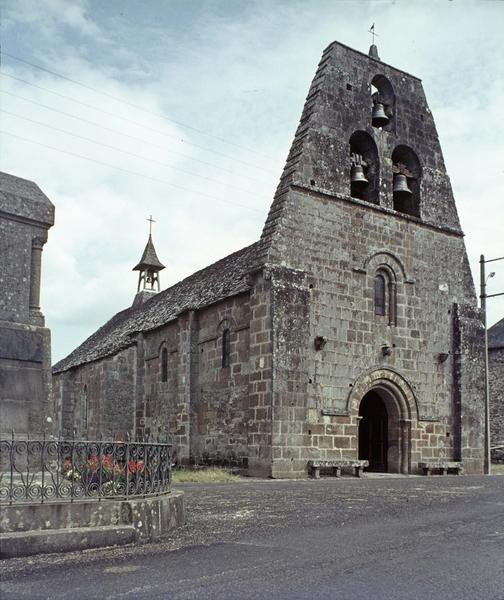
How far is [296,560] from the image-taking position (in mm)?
6863

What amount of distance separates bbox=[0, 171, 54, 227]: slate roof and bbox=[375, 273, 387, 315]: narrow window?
1367cm

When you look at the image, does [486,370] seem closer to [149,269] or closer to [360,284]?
[360,284]

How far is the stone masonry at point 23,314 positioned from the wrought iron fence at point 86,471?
113 centimetres

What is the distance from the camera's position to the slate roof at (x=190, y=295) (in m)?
22.6

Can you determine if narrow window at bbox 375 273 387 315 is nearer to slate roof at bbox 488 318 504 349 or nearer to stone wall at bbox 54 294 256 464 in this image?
stone wall at bbox 54 294 256 464

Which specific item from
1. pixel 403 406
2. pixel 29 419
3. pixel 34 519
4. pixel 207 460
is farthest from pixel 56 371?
pixel 34 519

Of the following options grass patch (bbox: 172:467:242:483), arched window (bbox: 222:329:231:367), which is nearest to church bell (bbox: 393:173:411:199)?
arched window (bbox: 222:329:231:367)

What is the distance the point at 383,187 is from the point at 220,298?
6.21 meters

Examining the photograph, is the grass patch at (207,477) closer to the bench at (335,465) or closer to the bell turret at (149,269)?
the bench at (335,465)

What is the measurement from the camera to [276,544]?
7.72m

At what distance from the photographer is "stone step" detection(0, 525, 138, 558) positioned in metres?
6.74

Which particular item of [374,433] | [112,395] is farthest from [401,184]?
[112,395]

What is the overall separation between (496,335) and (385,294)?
18.1 metres

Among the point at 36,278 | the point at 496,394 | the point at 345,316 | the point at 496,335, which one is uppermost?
the point at 496,335
